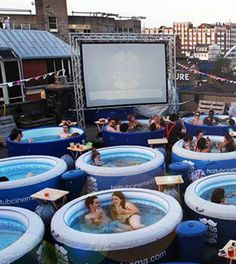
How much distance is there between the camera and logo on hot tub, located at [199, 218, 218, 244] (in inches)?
225

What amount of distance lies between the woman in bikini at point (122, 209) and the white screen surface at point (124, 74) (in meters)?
9.65

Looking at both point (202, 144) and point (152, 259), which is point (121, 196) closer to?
→ point (152, 259)

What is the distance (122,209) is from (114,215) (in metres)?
0.17

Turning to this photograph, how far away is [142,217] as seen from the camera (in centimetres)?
598

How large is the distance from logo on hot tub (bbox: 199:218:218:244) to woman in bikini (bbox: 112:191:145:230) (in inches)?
44.2

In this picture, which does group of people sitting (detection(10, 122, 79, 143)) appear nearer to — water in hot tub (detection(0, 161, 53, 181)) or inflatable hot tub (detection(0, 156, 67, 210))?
water in hot tub (detection(0, 161, 53, 181))

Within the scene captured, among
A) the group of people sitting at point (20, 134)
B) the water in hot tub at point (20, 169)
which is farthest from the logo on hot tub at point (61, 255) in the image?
the group of people sitting at point (20, 134)

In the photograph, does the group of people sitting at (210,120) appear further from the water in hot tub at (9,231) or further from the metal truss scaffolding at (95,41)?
the water in hot tub at (9,231)

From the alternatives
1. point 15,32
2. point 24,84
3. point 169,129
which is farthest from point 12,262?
point 15,32

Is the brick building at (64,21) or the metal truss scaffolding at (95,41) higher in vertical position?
the brick building at (64,21)

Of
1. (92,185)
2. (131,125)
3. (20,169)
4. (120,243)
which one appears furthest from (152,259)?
(131,125)

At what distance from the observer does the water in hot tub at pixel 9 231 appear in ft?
18.6

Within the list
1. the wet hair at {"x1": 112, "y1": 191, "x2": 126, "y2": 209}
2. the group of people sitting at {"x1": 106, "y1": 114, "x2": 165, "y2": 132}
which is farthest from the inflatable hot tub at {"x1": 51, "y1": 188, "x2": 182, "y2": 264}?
the group of people sitting at {"x1": 106, "y1": 114, "x2": 165, "y2": 132}

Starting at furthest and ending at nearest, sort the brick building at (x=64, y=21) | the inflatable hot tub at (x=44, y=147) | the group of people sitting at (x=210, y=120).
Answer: the brick building at (x=64, y=21)
the group of people sitting at (x=210, y=120)
the inflatable hot tub at (x=44, y=147)
